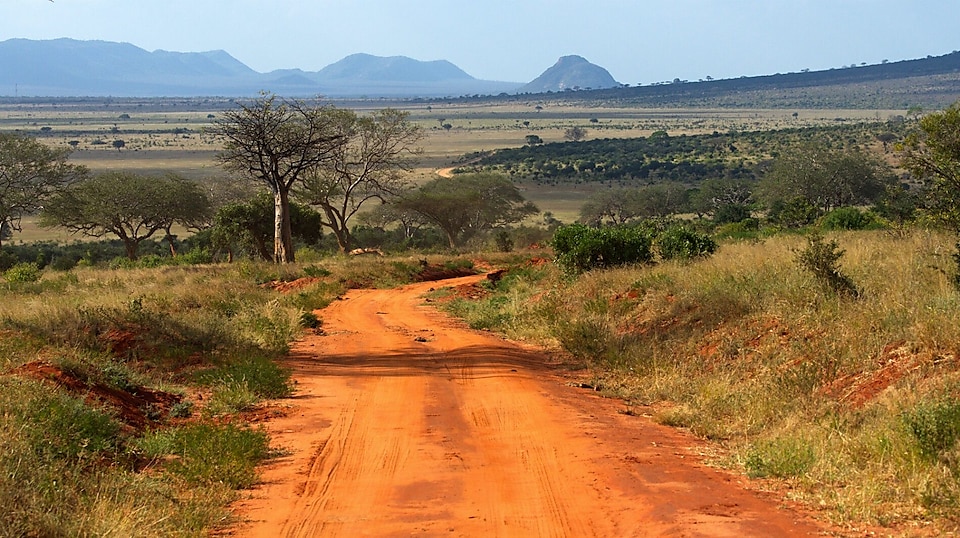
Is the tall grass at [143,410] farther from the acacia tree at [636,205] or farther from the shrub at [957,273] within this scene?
the acacia tree at [636,205]

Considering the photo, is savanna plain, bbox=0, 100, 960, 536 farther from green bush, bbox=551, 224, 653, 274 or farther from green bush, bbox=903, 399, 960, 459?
green bush, bbox=551, 224, 653, 274

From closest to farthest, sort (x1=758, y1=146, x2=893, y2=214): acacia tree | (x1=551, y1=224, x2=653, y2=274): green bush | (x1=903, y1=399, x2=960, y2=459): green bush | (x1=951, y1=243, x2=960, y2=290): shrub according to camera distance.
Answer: (x1=903, y1=399, x2=960, y2=459): green bush → (x1=951, y1=243, x2=960, y2=290): shrub → (x1=551, y1=224, x2=653, y2=274): green bush → (x1=758, y1=146, x2=893, y2=214): acacia tree

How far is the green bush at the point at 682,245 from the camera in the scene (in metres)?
18.1

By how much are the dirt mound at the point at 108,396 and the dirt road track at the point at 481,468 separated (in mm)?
1202

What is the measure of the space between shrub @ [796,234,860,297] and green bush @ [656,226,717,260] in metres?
5.67

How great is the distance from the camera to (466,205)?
4897 cm

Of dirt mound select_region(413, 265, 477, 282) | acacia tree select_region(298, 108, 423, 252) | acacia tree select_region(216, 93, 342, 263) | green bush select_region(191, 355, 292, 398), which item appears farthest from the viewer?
acacia tree select_region(298, 108, 423, 252)

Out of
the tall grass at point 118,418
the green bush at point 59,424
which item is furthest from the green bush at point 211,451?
the green bush at point 59,424

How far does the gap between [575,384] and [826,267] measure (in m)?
3.53

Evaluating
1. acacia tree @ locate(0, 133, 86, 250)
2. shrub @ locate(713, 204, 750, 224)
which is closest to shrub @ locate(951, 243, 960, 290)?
shrub @ locate(713, 204, 750, 224)

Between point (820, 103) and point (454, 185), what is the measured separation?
153 meters

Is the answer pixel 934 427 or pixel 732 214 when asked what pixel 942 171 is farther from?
pixel 732 214

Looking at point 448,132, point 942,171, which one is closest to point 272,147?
point 942,171

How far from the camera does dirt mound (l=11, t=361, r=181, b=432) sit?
8133mm
